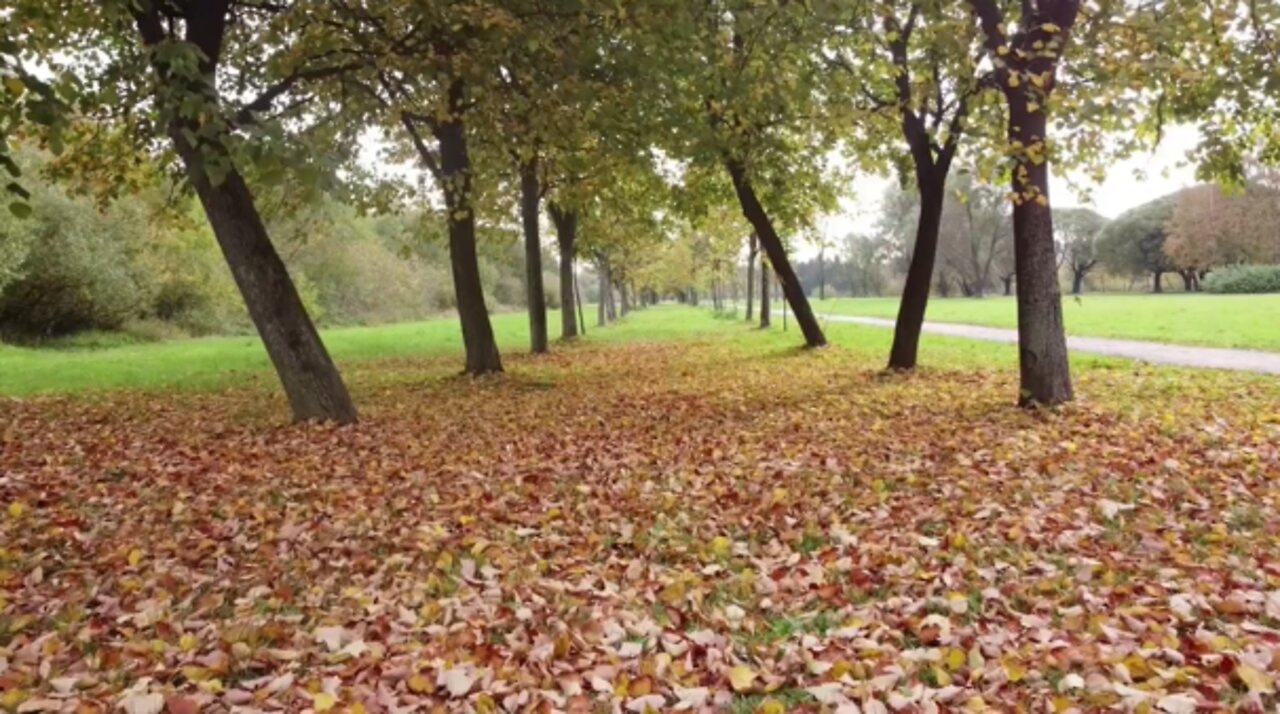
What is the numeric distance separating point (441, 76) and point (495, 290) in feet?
230

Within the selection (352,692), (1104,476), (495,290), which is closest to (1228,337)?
(1104,476)

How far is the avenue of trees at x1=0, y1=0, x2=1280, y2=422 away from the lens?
8.38 m

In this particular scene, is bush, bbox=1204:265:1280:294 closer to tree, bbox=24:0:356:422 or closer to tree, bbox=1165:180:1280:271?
tree, bbox=1165:180:1280:271

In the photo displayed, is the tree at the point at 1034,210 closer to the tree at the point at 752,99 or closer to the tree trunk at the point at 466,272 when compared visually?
the tree at the point at 752,99

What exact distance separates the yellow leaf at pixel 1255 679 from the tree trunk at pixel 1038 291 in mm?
6805

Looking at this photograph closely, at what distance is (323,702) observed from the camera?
3428mm

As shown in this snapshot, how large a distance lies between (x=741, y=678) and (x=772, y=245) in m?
16.8

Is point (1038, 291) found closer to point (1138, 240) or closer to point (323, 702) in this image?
point (323, 702)

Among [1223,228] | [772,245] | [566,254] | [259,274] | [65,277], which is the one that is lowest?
[259,274]

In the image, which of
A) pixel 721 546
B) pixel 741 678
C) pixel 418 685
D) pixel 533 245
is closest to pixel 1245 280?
pixel 533 245

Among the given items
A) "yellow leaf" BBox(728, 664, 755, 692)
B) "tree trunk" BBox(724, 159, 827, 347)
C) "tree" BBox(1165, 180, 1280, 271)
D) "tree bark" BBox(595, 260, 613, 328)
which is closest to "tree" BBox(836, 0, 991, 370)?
"tree trunk" BBox(724, 159, 827, 347)

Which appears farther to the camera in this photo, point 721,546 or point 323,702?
point 721,546

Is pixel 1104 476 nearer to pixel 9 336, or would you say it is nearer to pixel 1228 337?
pixel 1228 337

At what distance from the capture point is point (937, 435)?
29.0ft
